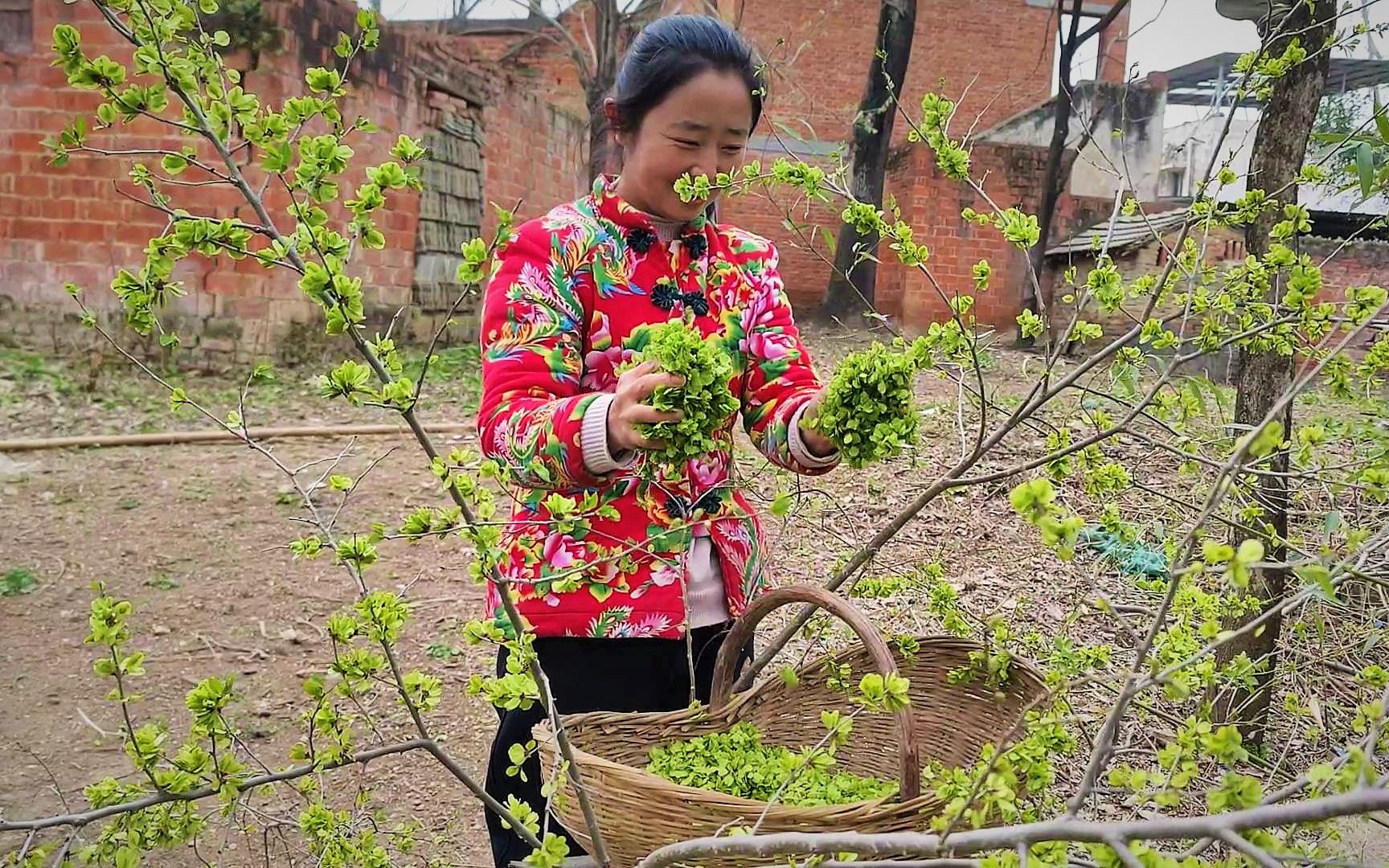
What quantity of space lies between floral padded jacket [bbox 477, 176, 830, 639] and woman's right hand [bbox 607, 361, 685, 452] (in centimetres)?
10

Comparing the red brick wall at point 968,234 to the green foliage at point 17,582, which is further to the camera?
the red brick wall at point 968,234

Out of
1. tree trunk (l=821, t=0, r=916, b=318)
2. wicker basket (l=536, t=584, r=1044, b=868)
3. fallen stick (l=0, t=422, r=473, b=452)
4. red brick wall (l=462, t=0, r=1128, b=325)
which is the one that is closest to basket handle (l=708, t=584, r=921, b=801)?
wicker basket (l=536, t=584, r=1044, b=868)

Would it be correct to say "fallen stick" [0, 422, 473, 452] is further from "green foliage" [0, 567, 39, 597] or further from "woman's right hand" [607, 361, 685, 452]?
"woman's right hand" [607, 361, 685, 452]

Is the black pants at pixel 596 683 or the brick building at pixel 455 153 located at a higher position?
the brick building at pixel 455 153

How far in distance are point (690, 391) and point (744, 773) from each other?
0.55 meters

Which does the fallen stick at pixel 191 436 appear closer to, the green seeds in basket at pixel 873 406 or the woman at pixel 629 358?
the woman at pixel 629 358

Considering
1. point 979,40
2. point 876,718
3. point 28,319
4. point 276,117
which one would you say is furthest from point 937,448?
point 979,40

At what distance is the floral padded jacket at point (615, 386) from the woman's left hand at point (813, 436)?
33mm

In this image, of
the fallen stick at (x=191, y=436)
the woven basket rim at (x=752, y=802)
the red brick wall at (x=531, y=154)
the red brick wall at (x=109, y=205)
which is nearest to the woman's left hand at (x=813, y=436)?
the woven basket rim at (x=752, y=802)

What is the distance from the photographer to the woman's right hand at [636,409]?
113 centimetres

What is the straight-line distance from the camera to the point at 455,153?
9023mm

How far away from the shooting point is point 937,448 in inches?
213

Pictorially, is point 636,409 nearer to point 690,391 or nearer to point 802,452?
point 690,391

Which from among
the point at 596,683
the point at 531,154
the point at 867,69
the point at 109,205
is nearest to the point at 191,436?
the point at 109,205
